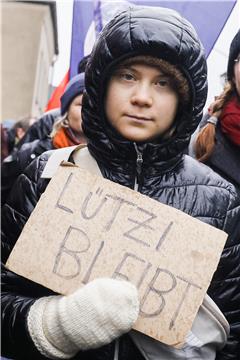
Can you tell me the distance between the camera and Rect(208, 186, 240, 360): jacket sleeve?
138 cm

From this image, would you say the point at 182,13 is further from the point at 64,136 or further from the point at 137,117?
the point at 137,117

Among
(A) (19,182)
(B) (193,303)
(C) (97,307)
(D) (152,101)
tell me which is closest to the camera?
(C) (97,307)

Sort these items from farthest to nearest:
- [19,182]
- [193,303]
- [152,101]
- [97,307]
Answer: [19,182], [152,101], [193,303], [97,307]

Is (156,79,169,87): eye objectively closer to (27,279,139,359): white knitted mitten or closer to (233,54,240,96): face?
(27,279,139,359): white knitted mitten

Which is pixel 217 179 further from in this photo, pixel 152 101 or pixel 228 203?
pixel 152 101

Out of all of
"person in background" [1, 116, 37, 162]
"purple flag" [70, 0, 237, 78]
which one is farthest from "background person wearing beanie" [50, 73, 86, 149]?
"person in background" [1, 116, 37, 162]

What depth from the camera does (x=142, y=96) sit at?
4.27ft

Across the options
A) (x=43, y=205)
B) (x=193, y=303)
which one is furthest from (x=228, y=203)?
(x=43, y=205)

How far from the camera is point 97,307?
1.10 m

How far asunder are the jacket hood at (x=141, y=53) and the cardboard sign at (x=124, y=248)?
0.13 m

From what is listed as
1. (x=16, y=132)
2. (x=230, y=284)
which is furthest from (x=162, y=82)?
(x=16, y=132)

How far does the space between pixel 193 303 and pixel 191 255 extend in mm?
102

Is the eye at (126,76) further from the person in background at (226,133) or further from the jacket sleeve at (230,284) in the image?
the person in background at (226,133)

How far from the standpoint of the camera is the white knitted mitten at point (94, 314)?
1.11 m
